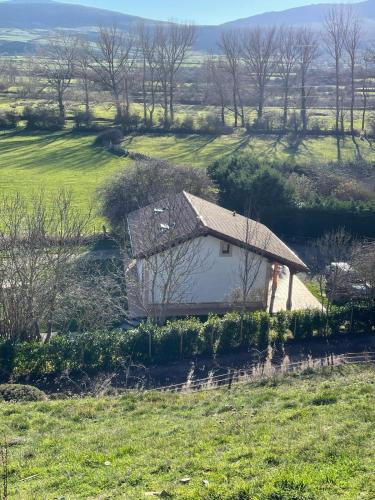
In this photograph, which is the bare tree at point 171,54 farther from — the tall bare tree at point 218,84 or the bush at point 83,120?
the bush at point 83,120

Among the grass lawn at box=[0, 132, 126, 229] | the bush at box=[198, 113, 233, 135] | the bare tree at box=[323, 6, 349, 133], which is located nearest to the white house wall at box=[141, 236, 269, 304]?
the grass lawn at box=[0, 132, 126, 229]

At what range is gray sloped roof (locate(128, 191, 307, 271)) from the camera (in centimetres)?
2128

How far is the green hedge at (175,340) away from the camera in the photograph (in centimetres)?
1677

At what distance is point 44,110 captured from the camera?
223ft

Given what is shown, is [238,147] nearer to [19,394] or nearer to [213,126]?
[213,126]

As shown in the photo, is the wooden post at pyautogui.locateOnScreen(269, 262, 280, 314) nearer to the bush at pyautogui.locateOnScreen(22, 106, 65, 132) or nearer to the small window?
the small window

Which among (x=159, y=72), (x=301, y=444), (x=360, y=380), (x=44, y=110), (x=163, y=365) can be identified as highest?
(x=159, y=72)

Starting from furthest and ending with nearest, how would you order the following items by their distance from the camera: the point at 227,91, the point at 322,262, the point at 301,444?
the point at 227,91, the point at 322,262, the point at 301,444

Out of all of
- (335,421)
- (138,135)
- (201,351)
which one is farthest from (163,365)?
(138,135)

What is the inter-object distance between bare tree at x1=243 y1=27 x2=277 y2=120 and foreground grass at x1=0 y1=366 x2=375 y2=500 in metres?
61.5

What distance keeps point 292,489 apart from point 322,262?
2089 cm

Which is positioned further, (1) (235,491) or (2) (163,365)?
(2) (163,365)

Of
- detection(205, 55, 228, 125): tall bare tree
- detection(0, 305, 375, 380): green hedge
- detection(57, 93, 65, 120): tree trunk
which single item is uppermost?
detection(205, 55, 228, 125): tall bare tree

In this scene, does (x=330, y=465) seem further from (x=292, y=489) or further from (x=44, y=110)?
(x=44, y=110)
